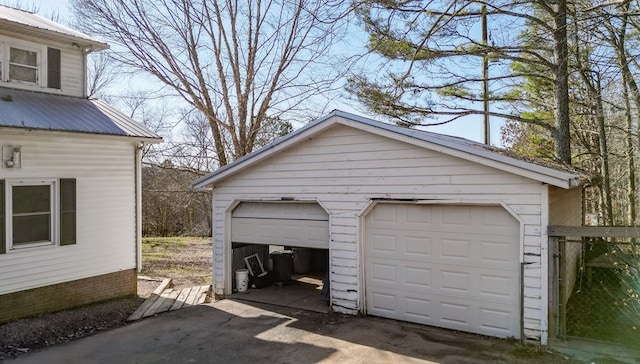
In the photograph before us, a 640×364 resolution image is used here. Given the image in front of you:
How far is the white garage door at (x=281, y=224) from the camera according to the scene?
8602 mm

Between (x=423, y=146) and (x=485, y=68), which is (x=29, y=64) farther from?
(x=485, y=68)

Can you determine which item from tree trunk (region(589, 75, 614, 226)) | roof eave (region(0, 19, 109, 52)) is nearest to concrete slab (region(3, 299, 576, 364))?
roof eave (region(0, 19, 109, 52))

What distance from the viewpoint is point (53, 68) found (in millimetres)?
9695

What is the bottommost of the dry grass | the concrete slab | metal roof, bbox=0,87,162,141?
the dry grass

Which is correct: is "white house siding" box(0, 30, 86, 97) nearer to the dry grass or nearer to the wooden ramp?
the wooden ramp

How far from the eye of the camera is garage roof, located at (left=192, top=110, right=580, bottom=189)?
6.06m

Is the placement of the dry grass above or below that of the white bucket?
below

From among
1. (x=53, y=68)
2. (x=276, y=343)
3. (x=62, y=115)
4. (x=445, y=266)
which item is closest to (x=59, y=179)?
(x=62, y=115)

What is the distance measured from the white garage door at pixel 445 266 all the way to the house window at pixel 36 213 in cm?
585

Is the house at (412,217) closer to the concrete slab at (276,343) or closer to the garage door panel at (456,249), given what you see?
the garage door panel at (456,249)

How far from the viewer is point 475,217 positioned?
7004 mm

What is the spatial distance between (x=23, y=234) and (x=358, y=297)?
6.29 meters

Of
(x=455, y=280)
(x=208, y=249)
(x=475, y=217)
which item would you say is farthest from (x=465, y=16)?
(x=208, y=249)

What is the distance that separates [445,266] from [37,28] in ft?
31.6
